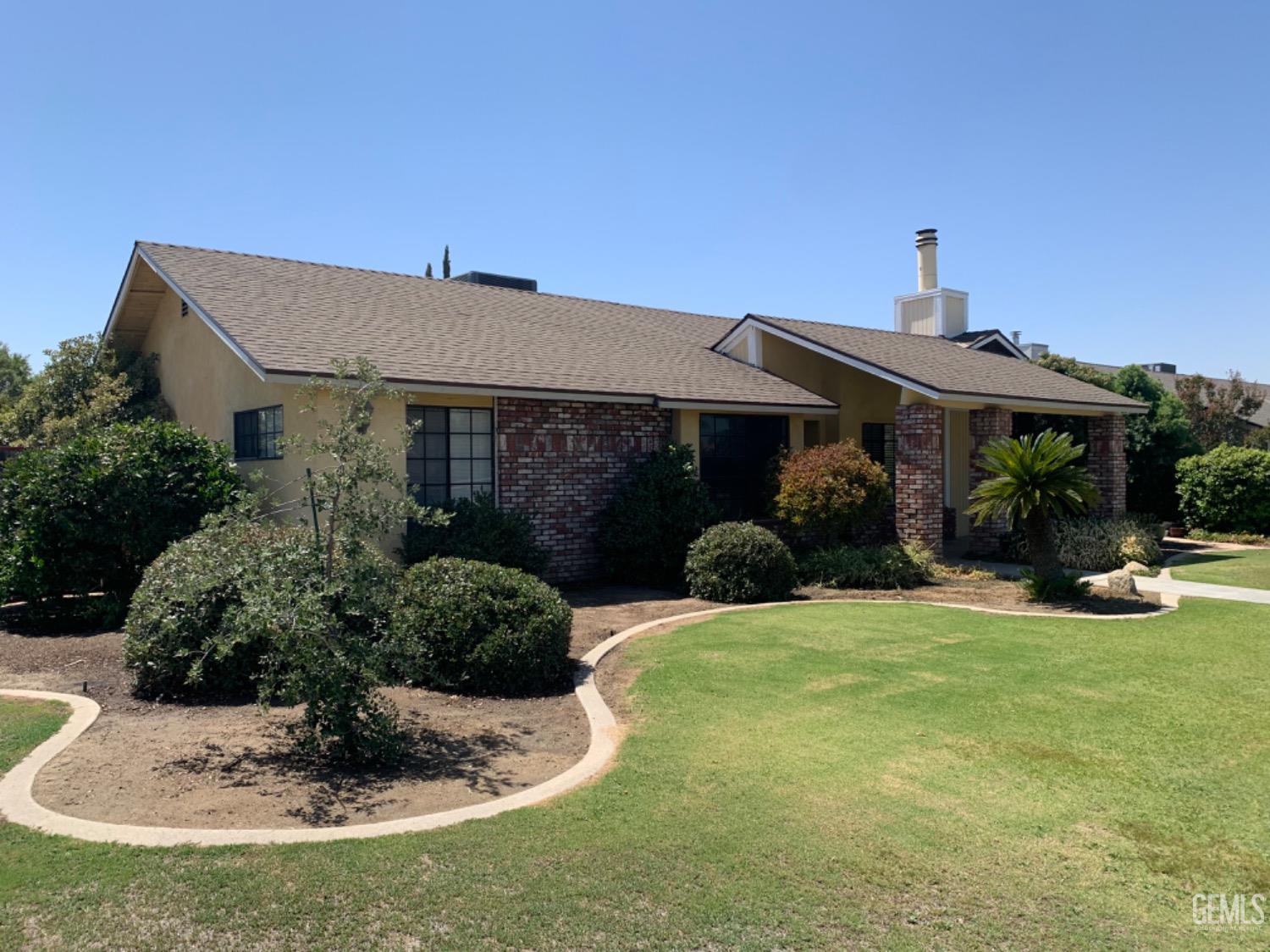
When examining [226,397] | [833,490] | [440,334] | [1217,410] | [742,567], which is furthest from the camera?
[1217,410]

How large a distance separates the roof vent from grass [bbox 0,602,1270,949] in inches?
606

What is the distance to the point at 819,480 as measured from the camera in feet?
47.7

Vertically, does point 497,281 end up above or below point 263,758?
above

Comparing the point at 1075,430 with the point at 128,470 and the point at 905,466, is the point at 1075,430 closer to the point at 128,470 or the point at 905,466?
the point at 905,466

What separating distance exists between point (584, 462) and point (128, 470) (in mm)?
6565

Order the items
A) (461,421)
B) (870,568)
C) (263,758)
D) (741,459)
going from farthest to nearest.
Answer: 1. (741,459)
2. (870,568)
3. (461,421)
4. (263,758)

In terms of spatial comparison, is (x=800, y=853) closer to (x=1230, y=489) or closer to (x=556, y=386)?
(x=556, y=386)

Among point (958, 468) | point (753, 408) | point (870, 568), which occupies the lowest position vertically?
point (870, 568)

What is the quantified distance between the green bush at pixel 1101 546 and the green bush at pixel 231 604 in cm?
1404

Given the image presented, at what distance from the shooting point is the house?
12938 mm

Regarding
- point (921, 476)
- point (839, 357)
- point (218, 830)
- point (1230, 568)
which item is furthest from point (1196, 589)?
point (218, 830)

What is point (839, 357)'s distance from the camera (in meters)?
16.6

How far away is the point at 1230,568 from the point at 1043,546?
574 cm

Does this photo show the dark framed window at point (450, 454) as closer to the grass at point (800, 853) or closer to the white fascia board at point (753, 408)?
the white fascia board at point (753, 408)
